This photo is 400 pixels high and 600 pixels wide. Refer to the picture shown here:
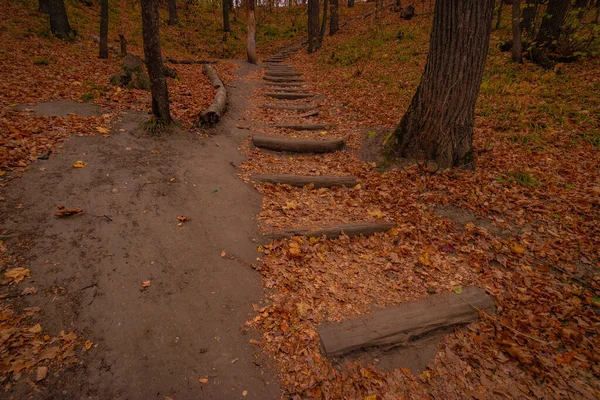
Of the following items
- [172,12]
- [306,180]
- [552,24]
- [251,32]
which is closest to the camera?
[306,180]

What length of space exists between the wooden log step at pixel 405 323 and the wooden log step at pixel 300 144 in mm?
4210

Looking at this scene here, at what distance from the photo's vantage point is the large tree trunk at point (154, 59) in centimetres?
523

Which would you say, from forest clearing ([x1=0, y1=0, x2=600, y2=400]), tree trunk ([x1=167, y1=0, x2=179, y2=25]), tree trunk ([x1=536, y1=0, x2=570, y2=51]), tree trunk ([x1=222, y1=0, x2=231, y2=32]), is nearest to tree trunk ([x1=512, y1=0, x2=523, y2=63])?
tree trunk ([x1=536, y1=0, x2=570, y2=51])

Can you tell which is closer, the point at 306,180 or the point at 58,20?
the point at 306,180

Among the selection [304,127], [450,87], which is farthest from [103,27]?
[450,87]

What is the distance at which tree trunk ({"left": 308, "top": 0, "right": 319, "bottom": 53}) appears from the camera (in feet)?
54.8

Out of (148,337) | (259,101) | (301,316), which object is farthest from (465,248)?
(259,101)

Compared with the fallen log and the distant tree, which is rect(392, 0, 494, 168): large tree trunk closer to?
the fallen log

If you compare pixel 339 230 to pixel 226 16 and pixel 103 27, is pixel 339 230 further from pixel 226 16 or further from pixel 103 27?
pixel 226 16

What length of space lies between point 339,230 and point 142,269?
8.88 ft

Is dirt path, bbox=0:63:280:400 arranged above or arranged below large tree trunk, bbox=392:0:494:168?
below

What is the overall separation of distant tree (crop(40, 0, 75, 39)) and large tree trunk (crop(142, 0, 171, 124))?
8.76m

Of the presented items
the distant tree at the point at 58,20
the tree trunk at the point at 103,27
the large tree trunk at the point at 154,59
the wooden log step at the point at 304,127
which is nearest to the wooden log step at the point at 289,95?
the wooden log step at the point at 304,127

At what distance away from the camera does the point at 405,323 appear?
3.09 m
